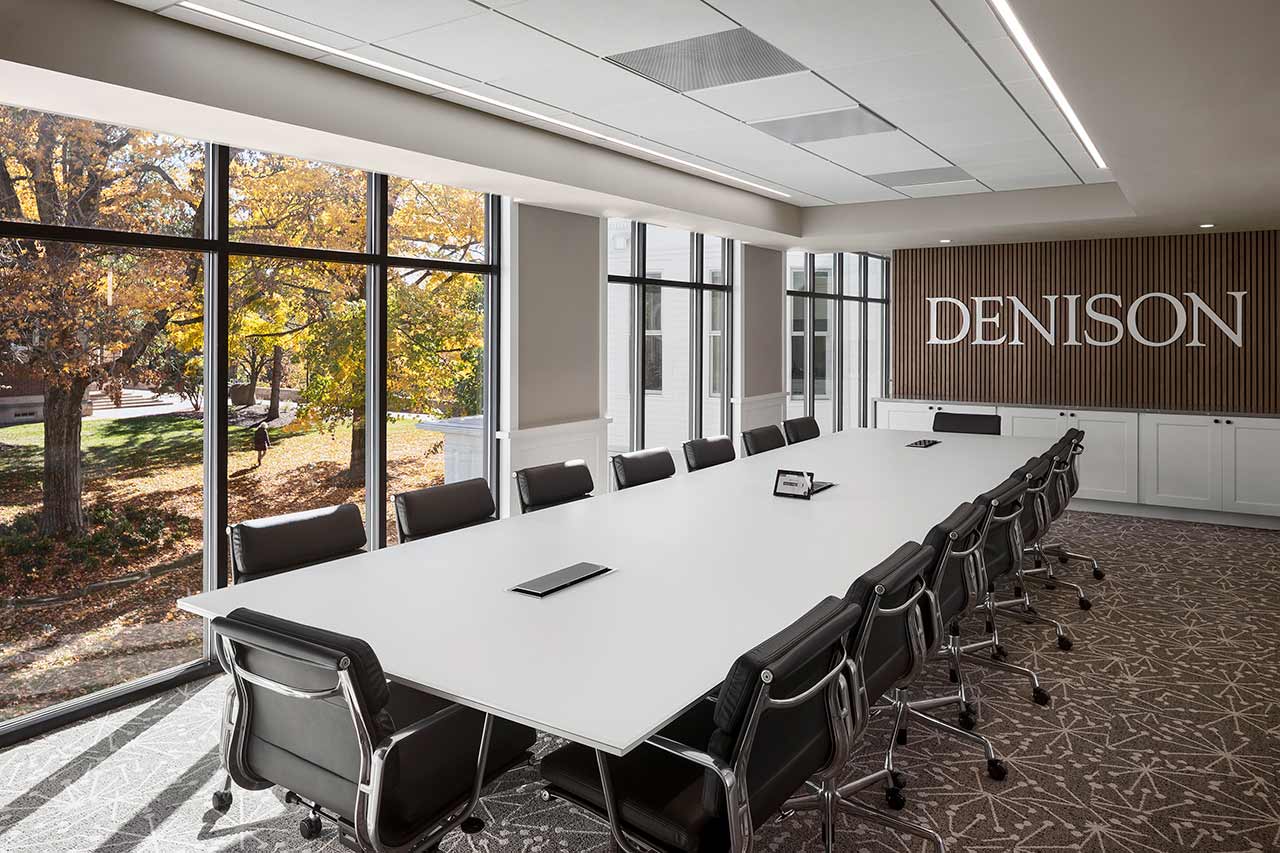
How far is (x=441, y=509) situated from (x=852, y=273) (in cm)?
873

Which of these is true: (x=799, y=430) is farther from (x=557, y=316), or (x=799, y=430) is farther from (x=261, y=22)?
(x=261, y=22)

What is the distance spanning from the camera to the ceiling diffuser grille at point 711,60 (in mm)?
3814

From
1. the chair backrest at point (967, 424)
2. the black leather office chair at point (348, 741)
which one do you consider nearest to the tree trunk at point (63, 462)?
the black leather office chair at point (348, 741)

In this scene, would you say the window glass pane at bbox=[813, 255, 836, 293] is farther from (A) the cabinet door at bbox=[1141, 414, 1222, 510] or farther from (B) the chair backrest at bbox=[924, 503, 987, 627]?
(B) the chair backrest at bbox=[924, 503, 987, 627]

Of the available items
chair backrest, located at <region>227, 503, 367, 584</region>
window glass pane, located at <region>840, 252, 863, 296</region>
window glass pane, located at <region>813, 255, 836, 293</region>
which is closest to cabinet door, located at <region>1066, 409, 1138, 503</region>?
window glass pane, located at <region>813, 255, 836, 293</region>

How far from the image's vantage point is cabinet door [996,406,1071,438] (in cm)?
854

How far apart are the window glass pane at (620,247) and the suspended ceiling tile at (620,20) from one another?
142 inches

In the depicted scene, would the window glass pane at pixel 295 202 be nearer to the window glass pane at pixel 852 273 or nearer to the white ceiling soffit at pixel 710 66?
the white ceiling soffit at pixel 710 66

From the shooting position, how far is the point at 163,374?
4.18m

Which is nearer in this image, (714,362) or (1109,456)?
(1109,456)

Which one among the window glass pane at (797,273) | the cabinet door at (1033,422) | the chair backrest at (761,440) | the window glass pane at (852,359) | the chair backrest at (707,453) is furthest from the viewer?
the window glass pane at (852,359)

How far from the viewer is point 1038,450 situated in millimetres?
6453

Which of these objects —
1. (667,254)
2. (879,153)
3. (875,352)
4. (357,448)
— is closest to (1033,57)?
(879,153)

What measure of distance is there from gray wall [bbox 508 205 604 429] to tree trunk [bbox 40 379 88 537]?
9.38ft
